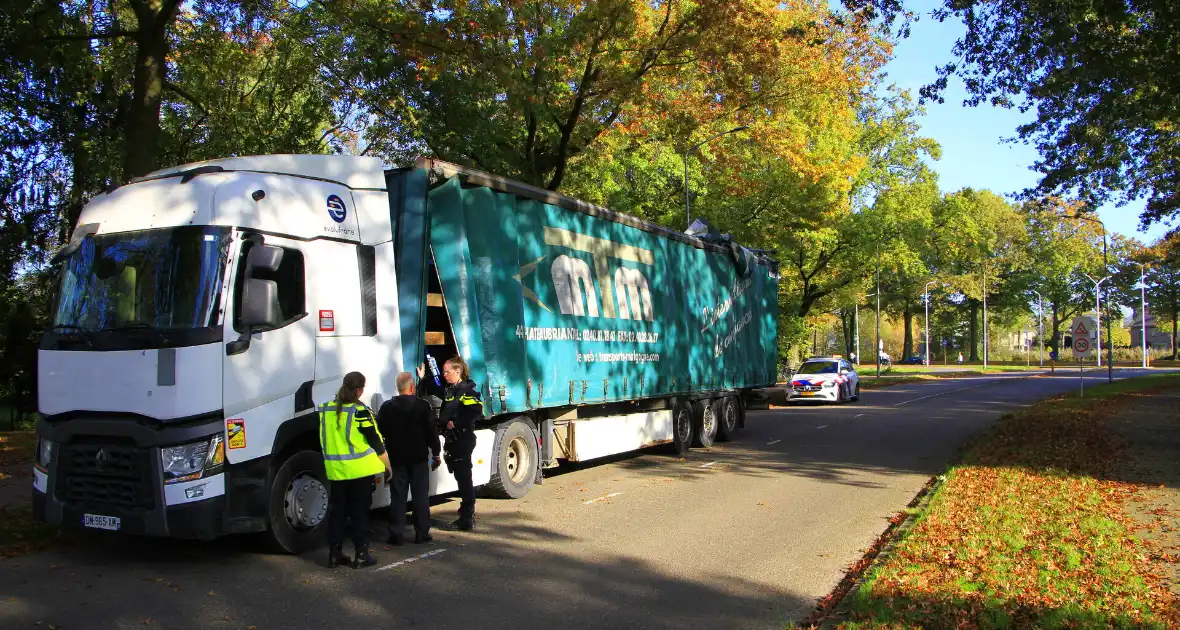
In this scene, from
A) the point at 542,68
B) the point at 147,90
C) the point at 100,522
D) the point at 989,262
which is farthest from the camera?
the point at 989,262

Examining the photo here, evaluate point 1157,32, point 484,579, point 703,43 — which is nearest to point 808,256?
point 703,43

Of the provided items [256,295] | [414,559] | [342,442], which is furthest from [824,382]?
[256,295]

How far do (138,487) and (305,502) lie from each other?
4.57ft

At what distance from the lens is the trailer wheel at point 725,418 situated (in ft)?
55.8

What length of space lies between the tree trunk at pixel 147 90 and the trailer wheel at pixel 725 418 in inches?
422

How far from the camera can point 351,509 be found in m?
7.20

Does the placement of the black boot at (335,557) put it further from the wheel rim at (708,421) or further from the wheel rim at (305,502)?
the wheel rim at (708,421)

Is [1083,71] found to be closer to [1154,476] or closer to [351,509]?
[1154,476]

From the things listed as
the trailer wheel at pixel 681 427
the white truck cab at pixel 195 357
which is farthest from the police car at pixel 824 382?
the white truck cab at pixel 195 357

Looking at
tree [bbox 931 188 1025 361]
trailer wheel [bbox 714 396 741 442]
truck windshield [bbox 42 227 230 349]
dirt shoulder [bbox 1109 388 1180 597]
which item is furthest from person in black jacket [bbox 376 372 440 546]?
tree [bbox 931 188 1025 361]

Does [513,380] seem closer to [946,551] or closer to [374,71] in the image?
[946,551]

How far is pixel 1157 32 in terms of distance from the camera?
13508mm

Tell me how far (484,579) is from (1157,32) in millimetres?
13389

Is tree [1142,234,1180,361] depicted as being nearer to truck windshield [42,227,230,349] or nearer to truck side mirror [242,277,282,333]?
truck side mirror [242,277,282,333]
